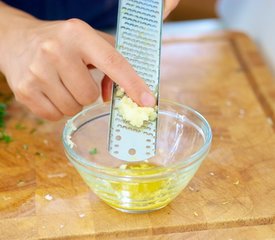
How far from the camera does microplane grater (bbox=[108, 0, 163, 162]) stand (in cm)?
105

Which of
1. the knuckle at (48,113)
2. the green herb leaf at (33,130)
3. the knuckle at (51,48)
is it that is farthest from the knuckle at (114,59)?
the green herb leaf at (33,130)

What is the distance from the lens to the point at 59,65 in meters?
1.11

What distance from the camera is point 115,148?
1054 millimetres

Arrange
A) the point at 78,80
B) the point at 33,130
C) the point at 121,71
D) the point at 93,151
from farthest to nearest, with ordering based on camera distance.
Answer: the point at 33,130
the point at 93,151
the point at 78,80
the point at 121,71

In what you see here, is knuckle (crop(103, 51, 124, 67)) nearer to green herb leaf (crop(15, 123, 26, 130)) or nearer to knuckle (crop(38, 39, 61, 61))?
knuckle (crop(38, 39, 61, 61))

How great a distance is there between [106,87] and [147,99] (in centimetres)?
25

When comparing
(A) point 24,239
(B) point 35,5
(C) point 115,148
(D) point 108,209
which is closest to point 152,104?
(C) point 115,148

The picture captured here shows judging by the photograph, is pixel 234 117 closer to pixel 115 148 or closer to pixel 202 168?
pixel 202 168

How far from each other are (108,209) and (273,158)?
384 millimetres

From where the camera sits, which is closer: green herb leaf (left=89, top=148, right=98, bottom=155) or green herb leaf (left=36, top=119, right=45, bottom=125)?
green herb leaf (left=89, top=148, right=98, bottom=155)

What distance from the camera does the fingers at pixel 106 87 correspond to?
1.25 metres

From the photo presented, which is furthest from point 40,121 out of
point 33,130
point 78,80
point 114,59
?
point 114,59

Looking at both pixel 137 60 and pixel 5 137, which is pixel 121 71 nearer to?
pixel 137 60

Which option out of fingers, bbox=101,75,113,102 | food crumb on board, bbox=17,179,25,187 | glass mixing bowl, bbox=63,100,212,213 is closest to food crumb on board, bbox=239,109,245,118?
glass mixing bowl, bbox=63,100,212,213
